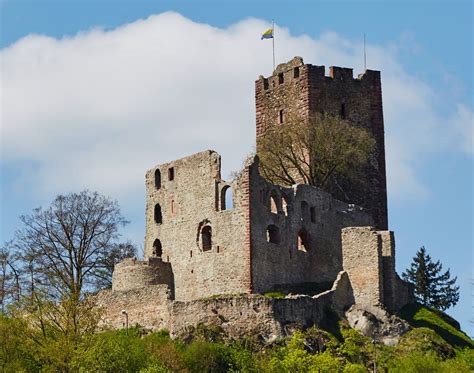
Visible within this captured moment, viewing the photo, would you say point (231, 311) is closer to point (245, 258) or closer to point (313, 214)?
point (245, 258)

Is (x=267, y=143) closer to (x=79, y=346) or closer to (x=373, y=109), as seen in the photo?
(x=373, y=109)

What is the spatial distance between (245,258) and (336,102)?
14.8 m

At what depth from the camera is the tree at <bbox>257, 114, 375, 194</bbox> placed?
81.1m

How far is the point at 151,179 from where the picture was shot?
79.0 metres

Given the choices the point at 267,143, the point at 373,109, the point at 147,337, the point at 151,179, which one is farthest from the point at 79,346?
the point at 373,109

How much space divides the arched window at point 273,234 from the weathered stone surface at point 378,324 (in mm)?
4860

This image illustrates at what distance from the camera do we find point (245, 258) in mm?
72312

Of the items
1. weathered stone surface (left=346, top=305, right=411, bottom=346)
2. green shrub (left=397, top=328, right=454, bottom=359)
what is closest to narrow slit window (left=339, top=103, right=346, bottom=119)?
weathered stone surface (left=346, top=305, right=411, bottom=346)

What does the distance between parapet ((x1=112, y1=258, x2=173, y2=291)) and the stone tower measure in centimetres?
1167

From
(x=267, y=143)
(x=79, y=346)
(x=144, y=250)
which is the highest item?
(x=267, y=143)

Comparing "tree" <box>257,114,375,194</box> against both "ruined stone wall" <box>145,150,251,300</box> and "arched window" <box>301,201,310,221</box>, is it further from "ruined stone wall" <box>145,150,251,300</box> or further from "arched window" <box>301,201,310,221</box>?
"ruined stone wall" <box>145,150,251,300</box>

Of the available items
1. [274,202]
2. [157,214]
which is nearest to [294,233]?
[274,202]

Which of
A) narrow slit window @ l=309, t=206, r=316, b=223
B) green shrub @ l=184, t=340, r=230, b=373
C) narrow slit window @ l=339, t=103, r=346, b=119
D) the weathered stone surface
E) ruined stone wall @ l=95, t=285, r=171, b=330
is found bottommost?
green shrub @ l=184, t=340, r=230, b=373

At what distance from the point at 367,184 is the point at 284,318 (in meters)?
15.6
